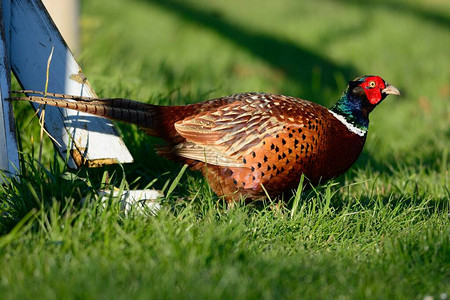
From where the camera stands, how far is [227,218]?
9.26ft

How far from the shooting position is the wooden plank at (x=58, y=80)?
2965 mm

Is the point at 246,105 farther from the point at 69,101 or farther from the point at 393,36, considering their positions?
the point at 393,36

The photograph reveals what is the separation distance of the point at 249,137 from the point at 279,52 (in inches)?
178

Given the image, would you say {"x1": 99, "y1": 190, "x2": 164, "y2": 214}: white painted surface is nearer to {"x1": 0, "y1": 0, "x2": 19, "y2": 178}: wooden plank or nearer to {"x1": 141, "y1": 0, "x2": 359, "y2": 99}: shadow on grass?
{"x1": 0, "y1": 0, "x2": 19, "y2": 178}: wooden plank

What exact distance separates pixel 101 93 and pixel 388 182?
1.93 m

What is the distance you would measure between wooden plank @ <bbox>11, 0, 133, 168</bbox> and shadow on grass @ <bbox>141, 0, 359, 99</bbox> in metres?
3.29

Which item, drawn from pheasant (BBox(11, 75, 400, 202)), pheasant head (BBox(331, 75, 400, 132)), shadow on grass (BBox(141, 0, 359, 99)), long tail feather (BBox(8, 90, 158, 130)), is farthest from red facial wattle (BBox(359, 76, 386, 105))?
shadow on grass (BBox(141, 0, 359, 99))

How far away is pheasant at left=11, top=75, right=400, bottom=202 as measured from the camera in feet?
9.97

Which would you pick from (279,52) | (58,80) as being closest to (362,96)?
(58,80)

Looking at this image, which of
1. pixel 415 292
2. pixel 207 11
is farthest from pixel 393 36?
pixel 415 292

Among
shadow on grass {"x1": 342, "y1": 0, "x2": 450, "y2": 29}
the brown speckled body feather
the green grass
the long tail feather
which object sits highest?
shadow on grass {"x1": 342, "y1": 0, "x2": 450, "y2": 29}

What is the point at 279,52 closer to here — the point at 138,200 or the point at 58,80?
the point at 58,80

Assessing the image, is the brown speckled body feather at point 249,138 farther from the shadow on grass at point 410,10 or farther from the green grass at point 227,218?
the shadow on grass at point 410,10

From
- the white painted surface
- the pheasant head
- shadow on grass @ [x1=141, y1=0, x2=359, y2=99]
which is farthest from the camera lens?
shadow on grass @ [x1=141, y1=0, x2=359, y2=99]
